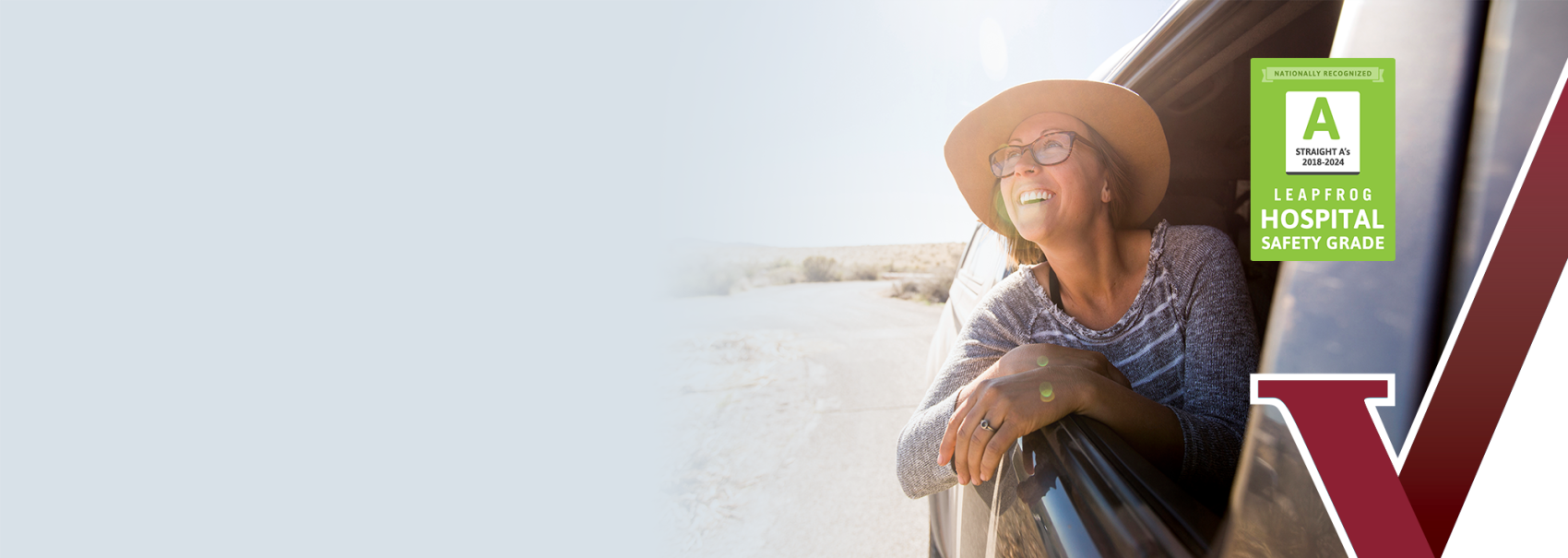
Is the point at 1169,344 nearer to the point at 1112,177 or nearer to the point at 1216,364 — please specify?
the point at 1216,364

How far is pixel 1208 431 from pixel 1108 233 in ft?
2.05

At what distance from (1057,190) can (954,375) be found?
1.72 feet

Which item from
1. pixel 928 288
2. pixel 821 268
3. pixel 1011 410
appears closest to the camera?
pixel 1011 410

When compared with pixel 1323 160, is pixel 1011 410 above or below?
below

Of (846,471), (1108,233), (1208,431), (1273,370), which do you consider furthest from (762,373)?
(1273,370)

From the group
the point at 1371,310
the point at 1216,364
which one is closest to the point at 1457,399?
the point at 1371,310

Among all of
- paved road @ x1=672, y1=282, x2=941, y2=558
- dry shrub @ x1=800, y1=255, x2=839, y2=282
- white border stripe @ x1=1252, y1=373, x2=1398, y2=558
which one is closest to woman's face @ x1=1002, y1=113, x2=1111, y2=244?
white border stripe @ x1=1252, y1=373, x2=1398, y2=558

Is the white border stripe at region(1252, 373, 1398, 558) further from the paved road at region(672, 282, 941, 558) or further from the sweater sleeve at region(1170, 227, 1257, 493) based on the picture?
the paved road at region(672, 282, 941, 558)

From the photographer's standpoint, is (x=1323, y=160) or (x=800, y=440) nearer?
(x=1323, y=160)

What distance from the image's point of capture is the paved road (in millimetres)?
2904

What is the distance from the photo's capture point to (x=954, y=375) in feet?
4.37

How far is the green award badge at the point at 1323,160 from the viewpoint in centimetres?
54

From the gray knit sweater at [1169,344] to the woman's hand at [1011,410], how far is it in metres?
0.18

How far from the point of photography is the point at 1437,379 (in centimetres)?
46
